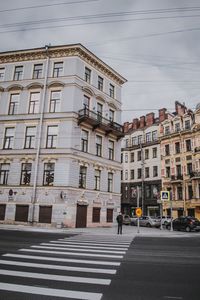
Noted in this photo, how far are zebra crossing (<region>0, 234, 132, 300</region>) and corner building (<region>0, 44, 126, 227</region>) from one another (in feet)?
52.0

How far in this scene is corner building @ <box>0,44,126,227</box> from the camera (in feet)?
85.5

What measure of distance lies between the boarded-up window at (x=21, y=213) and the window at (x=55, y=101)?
10.7 metres

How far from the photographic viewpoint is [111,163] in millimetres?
31828

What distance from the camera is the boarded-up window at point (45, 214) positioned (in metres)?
25.4

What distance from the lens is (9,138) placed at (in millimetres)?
28750

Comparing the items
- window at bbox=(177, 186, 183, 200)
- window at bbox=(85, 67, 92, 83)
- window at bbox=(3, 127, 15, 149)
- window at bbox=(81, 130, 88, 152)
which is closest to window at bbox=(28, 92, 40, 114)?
window at bbox=(3, 127, 15, 149)

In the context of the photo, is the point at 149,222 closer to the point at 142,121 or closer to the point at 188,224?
the point at 188,224

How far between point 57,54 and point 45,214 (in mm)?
17677

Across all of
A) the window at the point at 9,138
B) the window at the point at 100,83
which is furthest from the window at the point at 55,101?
the window at the point at 100,83

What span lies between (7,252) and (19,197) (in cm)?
1728

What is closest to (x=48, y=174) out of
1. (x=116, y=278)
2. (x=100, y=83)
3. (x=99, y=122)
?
(x=99, y=122)

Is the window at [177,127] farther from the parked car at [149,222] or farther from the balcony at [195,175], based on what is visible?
the parked car at [149,222]

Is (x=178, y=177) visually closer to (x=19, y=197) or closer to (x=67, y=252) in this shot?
(x=19, y=197)

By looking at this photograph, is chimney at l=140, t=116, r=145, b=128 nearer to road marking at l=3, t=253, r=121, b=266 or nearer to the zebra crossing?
the zebra crossing
